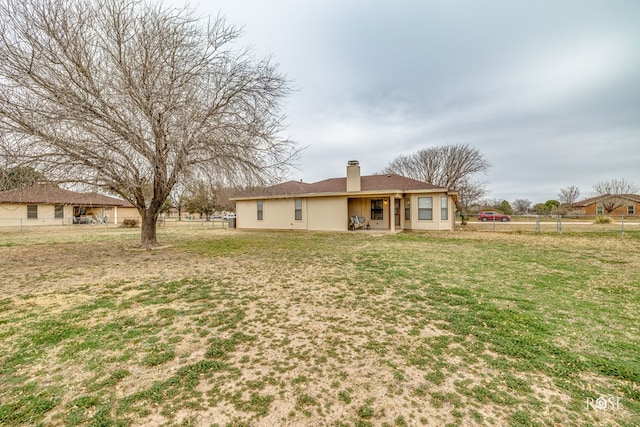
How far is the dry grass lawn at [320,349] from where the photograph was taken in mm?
2039

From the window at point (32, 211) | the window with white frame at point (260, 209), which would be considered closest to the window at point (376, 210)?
the window with white frame at point (260, 209)

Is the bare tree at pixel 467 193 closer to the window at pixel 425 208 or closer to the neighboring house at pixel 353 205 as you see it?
the neighboring house at pixel 353 205

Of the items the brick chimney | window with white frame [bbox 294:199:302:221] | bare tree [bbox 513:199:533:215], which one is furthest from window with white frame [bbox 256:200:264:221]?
bare tree [bbox 513:199:533:215]

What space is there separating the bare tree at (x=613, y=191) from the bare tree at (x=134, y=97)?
51741 millimetres

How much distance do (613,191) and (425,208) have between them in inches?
1849

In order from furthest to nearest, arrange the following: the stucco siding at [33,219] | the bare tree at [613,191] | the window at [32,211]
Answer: the bare tree at [613,191], the window at [32,211], the stucco siding at [33,219]

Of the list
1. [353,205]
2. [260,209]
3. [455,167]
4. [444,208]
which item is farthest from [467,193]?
[260,209]

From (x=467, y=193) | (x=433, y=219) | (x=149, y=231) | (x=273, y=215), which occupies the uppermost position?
(x=467, y=193)

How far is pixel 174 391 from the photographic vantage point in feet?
7.32

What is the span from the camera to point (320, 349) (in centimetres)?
293

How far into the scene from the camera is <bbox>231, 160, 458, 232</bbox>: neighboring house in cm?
1598

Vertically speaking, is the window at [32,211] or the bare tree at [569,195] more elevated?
the bare tree at [569,195]

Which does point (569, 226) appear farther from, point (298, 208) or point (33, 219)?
point (33, 219)

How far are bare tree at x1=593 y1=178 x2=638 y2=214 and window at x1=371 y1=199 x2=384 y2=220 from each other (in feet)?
140
